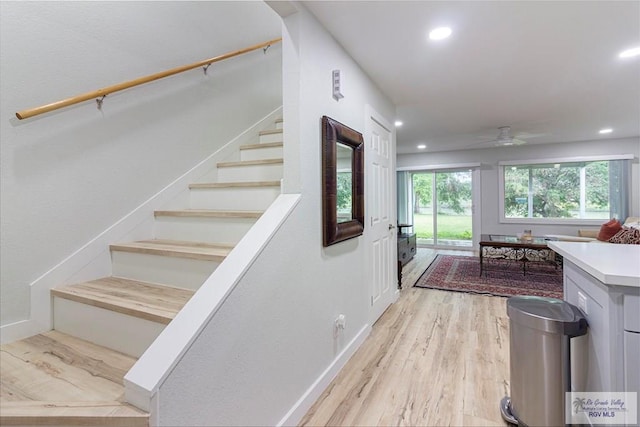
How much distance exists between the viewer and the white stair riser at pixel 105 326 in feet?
4.31

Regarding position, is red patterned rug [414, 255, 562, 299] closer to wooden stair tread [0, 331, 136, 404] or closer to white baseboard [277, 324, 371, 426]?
white baseboard [277, 324, 371, 426]

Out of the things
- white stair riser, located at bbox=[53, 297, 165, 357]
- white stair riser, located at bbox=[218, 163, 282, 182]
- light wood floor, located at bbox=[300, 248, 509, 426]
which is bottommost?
light wood floor, located at bbox=[300, 248, 509, 426]

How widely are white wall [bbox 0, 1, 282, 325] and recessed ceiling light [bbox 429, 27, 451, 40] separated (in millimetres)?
1744

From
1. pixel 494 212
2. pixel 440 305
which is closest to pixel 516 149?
pixel 494 212

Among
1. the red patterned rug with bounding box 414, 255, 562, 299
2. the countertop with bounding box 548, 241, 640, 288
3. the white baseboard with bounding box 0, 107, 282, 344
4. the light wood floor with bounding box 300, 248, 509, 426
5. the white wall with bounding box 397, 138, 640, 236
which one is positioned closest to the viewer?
the countertop with bounding box 548, 241, 640, 288

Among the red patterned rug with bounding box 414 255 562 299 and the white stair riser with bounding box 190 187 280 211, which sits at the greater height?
the white stair riser with bounding box 190 187 280 211

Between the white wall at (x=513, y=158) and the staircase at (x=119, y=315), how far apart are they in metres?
6.11

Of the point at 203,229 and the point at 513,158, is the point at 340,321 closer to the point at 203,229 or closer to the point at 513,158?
the point at 203,229

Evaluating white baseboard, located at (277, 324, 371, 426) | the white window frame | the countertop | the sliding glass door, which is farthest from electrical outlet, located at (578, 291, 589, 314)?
the sliding glass door

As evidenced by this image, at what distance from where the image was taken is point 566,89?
3.23 m

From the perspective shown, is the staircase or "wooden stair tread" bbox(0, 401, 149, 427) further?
the staircase

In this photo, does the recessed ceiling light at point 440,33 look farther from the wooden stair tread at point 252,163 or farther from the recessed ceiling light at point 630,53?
the recessed ceiling light at point 630,53

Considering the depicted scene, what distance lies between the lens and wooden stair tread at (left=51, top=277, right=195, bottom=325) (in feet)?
4.31

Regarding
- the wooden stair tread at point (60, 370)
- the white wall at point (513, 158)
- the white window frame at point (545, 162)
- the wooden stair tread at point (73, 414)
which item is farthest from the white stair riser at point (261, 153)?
the white window frame at point (545, 162)
